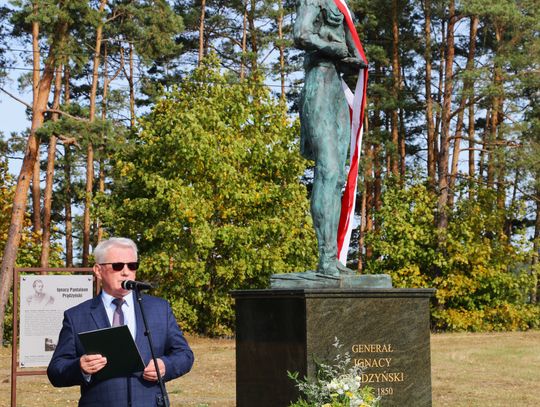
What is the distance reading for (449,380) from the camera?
53.6ft

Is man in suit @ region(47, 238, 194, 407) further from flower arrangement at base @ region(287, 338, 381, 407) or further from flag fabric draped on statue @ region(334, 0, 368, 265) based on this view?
flag fabric draped on statue @ region(334, 0, 368, 265)

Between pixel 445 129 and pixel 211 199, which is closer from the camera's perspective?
pixel 211 199

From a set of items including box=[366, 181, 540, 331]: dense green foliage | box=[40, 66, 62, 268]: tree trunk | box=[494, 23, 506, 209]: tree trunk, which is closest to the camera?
box=[494, 23, 506, 209]: tree trunk

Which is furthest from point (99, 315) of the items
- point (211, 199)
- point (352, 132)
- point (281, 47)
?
point (281, 47)

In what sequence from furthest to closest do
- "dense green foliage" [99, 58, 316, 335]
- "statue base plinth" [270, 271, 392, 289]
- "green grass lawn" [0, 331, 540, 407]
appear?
"dense green foliage" [99, 58, 316, 335], "green grass lawn" [0, 331, 540, 407], "statue base plinth" [270, 271, 392, 289]

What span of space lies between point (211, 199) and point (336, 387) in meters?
20.4

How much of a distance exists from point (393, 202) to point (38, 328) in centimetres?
2371

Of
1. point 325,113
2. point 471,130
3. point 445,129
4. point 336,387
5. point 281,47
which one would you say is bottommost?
point 336,387

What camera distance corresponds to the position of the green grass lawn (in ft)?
45.3

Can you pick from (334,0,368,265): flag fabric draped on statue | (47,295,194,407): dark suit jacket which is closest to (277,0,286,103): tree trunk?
(334,0,368,265): flag fabric draped on statue

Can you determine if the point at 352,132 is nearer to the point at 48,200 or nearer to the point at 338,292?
the point at 338,292

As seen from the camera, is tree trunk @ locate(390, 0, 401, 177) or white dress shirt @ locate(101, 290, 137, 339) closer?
white dress shirt @ locate(101, 290, 137, 339)

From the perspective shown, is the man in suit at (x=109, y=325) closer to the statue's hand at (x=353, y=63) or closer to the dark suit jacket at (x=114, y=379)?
the dark suit jacket at (x=114, y=379)

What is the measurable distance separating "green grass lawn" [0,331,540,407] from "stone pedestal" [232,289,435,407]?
5.13 metres
